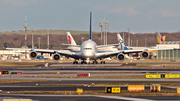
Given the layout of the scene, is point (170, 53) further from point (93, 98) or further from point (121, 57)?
point (93, 98)

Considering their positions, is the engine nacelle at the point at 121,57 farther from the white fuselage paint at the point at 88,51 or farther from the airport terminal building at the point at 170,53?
the airport terminal building at the point at 170,53

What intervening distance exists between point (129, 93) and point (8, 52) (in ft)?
525

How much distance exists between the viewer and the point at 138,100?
65.6 feet

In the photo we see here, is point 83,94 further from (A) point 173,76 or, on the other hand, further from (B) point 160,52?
(B) point 160,52

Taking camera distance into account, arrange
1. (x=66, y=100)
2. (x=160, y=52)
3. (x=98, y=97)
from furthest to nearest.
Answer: (x=160, y=52) → (x=98, y=97) → (x=66, y=100)

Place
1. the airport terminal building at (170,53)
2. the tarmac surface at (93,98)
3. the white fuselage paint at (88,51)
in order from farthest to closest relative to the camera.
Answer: the airport terminal building at (170,53), the white fuselage paint at (88,51), the tarmac surface at (93,98)

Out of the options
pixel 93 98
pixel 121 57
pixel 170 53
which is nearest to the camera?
pixel 93 98

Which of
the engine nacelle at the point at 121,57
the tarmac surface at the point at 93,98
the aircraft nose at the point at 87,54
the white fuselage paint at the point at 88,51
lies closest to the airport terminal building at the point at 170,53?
the engine nacelle at the point at 121,57

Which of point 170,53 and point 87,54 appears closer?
point 87,54

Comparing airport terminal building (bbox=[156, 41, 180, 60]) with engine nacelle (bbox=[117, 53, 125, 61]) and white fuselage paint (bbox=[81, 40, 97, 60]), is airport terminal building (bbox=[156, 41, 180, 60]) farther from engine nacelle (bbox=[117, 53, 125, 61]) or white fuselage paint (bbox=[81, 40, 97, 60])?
white fuselage paint (bbox=[81, 40, 97, 60])

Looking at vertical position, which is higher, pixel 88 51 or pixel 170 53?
pixel 170 53

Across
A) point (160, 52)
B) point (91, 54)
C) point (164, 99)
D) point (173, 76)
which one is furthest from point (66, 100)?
point (160, 52)

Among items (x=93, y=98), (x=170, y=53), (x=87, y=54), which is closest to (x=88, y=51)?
(x=87, y=54)

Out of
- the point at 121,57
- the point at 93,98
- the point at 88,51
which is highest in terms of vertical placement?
the point at 88,51
